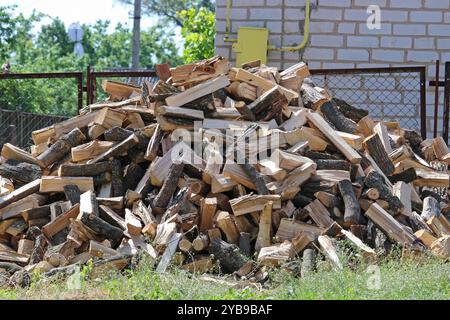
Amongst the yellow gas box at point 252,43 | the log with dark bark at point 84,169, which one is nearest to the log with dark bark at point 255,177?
the log with dark bark at point 84,169

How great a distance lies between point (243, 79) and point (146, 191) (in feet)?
5.38

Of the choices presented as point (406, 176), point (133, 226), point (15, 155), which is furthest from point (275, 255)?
point (15, 155)

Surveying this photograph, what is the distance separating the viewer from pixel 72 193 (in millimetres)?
9078

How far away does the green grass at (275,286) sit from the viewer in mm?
6582

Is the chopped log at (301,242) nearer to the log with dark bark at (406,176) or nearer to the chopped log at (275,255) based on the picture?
the chopped log at (275,255)

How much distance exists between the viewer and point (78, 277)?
741 cm

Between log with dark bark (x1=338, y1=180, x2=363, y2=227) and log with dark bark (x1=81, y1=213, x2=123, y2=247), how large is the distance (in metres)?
Answer: 2.00

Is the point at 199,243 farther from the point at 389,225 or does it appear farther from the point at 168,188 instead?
the point at 389,225

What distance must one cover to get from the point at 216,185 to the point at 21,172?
215 cm

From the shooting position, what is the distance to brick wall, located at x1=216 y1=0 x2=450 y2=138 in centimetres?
1413

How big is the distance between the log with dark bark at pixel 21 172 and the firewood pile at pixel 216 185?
0.6 inches

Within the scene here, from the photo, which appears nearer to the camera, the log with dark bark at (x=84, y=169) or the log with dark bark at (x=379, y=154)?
the log with dark bark at (x=84, y=169)

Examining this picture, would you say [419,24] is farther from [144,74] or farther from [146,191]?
[146,191]
